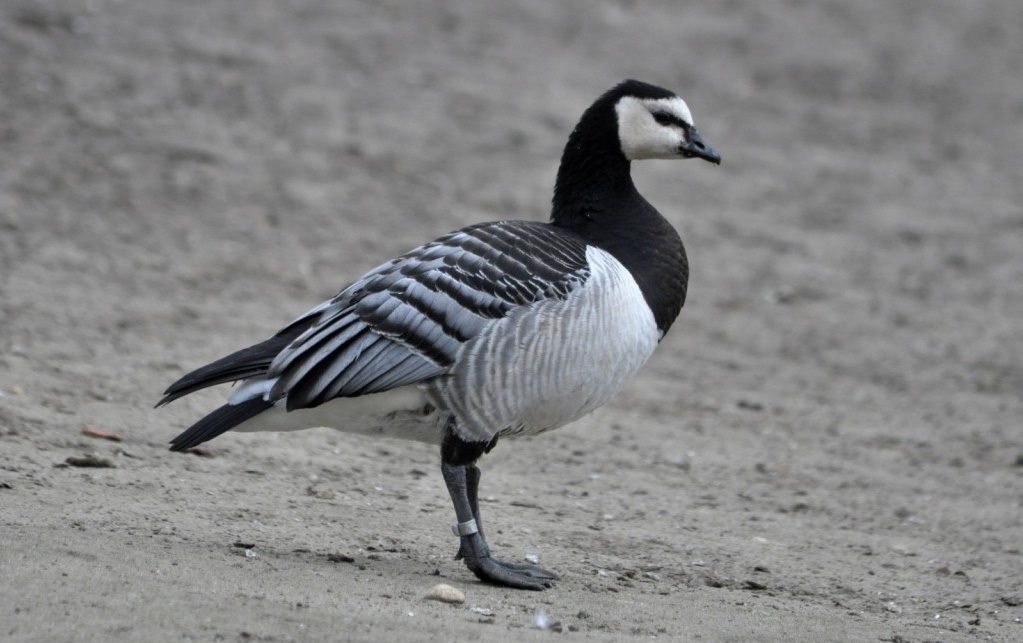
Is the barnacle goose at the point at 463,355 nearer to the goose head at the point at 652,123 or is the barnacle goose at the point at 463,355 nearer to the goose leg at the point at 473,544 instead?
the goose leg at the point at 473,544

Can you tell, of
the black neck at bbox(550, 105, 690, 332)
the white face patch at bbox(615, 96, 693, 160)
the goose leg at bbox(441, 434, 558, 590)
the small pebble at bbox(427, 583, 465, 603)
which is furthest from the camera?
the white face patch at bbox(615, 96, 693, 160)

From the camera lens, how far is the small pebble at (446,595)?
514 cm

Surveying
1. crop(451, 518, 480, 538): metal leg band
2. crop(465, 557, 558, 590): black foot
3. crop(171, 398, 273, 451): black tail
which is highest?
crop(171, 398, 273, 451): black tail

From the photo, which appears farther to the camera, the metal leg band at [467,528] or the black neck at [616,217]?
the black neck at [616,217]

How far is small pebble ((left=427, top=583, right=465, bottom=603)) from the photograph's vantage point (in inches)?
202

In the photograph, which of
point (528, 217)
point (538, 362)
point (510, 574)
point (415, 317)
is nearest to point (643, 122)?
point (538, 362)

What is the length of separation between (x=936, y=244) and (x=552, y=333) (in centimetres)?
823

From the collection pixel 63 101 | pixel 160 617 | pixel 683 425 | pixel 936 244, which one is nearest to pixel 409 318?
pixel 160 617

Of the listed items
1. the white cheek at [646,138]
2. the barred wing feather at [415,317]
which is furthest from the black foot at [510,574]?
the white cheek at [646,138]

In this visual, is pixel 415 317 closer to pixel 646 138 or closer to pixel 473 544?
pixel 473 544

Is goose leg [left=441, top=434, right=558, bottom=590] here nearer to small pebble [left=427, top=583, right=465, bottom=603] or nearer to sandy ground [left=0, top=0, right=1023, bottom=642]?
sandy ground [left=0, top=0, right=1023, bottom=642]

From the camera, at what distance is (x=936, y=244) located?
12695 millimetres

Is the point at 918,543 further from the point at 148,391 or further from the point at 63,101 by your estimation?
the point at 63,101

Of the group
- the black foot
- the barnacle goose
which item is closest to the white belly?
the barnacle goose
